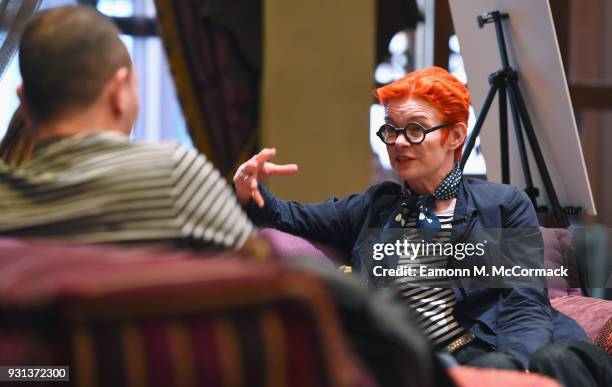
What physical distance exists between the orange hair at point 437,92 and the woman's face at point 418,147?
0.02 meters

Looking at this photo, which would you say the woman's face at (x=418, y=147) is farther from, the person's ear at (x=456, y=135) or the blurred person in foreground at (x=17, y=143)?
the blurred person in foreground at (x=17, y=143)

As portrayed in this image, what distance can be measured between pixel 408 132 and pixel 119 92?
1118 mm

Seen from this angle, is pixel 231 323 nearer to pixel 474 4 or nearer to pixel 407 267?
pixel 407 267

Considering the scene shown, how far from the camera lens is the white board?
2855 mm

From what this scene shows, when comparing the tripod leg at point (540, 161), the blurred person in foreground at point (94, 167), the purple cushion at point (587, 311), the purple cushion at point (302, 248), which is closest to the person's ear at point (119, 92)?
the blurred person in foreground at point (94, 167)

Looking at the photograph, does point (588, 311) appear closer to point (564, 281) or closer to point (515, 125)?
point (564, 281)

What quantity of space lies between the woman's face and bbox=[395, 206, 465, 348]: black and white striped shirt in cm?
14

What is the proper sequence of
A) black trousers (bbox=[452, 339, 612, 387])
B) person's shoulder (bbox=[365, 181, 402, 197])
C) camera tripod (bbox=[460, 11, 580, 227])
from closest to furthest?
black trousers (bbox=[452, 339, 612, 387])
person's shoulder (bbox=[365, 181, 402, 197])
camera tripod (bbox=[460, 11, 580, 227])

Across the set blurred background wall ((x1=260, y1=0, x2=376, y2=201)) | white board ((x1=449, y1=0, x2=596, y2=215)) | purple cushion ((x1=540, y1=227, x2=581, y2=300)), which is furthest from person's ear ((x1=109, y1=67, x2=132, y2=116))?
blurred background wall ((x1=260, y1=0, x2=376, y2=201))

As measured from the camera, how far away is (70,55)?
1214 millimetres

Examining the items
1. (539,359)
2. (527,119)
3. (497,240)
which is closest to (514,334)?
(539,359)

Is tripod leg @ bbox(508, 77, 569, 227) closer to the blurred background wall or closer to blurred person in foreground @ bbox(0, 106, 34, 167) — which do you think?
the blurred background wall

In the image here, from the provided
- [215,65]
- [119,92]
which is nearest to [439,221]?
[119,92]

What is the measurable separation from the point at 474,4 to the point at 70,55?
2190 millimetres
